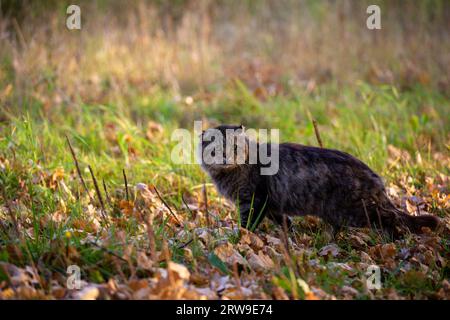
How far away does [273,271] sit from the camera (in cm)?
357

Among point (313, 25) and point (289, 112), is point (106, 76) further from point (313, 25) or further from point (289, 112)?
point (313, 25)

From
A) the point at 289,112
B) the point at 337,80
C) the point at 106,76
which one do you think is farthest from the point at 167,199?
the point at 337,80

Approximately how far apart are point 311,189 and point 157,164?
196 cm

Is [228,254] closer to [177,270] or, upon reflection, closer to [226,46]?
[177,270]

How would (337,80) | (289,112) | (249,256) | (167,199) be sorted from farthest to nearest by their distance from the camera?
(337,80)
(289,112)
(167,199)
(249,256)

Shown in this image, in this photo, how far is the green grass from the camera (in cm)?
351

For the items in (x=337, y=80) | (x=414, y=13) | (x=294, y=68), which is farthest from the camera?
(x=414, y=13)

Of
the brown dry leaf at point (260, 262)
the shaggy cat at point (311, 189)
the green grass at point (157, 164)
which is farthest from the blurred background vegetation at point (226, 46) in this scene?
the brown dry leaf at point (260, 262)

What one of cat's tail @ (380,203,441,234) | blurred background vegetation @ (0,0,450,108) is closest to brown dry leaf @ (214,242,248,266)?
cat's tail @ (380,203,441,234)

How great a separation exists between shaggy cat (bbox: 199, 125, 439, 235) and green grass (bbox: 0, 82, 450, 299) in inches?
8.3

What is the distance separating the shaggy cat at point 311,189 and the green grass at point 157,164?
21 cm

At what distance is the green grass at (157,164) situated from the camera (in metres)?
3.51

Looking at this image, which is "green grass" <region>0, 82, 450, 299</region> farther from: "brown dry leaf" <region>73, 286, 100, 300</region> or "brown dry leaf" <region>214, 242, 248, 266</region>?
"brown dry leaf" <region>73, 286, 100, 300</region>

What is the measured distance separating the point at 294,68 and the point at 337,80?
41.1 inches
